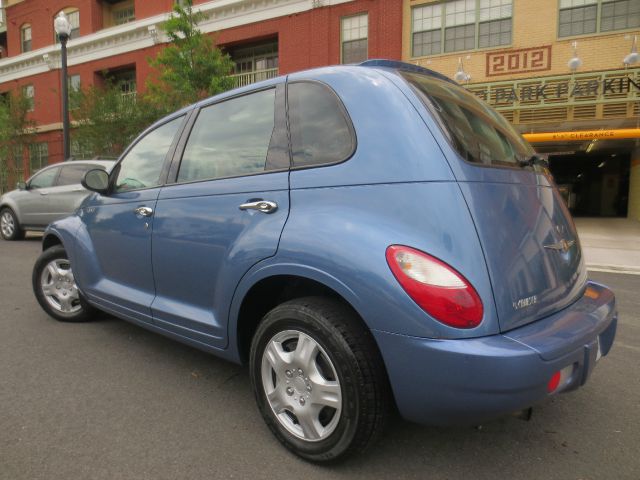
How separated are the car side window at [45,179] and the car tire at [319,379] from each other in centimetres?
930

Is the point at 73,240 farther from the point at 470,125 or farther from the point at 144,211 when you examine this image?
the point at 470,125

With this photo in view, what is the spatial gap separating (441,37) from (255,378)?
14514mm

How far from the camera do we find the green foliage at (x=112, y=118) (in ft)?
48.8

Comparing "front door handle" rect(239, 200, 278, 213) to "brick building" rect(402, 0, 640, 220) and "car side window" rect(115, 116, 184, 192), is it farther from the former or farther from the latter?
"brick building" rect(402, 0, 640, 220)

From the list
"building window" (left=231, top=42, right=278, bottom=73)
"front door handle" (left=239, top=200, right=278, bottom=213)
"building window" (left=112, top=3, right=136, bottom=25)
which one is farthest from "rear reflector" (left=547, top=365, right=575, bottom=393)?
"building window" (left=112, top=3, right=136, bottom=25)

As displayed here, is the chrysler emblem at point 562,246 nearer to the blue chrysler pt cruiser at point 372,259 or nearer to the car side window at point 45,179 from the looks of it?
the blue chrysler pt cruiser at point 372,259

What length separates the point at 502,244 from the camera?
1.78 meters

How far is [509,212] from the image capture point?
1.88 meters

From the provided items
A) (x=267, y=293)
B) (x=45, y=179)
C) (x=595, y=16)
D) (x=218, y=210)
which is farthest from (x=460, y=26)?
(x=267, y=293)

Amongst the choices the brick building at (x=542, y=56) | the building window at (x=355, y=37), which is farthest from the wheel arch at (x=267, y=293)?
the building window at (x=355, y=37)

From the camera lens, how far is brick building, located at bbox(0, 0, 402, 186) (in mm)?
15117

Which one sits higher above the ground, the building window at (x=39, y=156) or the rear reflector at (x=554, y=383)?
the building window at (x=39, y=156)

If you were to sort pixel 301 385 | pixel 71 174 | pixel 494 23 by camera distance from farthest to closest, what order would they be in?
pixel 494 23 < pixel 71 174 < pixel 301 385

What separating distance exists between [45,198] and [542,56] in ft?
44.4
